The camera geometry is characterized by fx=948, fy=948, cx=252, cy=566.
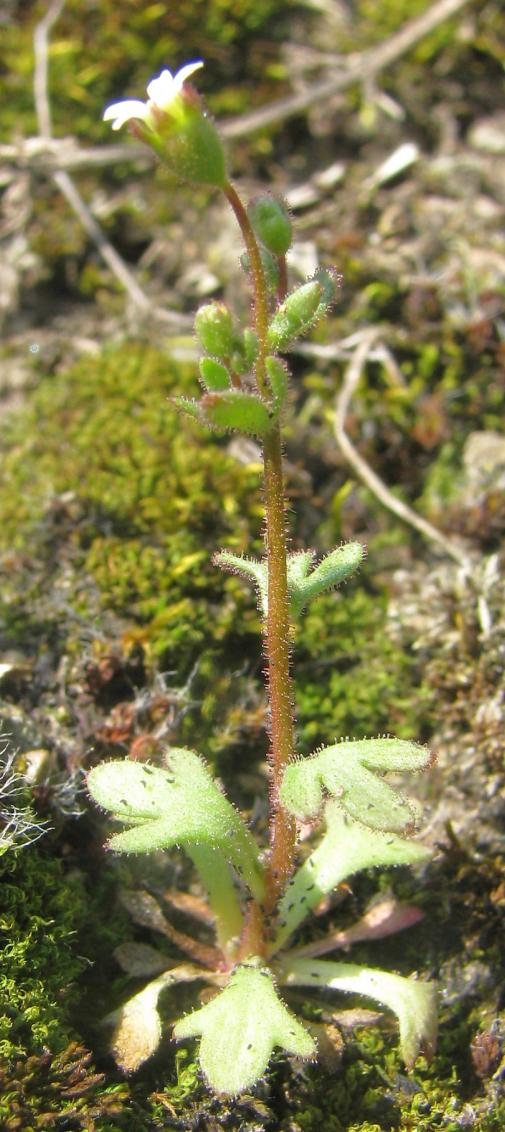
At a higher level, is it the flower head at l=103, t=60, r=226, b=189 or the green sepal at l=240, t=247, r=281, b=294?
the flower head at l=103, t=60, r=226, b=189

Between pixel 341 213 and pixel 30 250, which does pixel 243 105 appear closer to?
pixel 341 213

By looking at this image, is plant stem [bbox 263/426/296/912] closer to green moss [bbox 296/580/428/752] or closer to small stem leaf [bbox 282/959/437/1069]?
small stem leaf [bbox 282/959/437/1069]

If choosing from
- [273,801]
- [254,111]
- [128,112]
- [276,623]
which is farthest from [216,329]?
[254,111]

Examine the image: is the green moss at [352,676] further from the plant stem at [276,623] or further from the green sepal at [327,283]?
the green sepal at [327,283]

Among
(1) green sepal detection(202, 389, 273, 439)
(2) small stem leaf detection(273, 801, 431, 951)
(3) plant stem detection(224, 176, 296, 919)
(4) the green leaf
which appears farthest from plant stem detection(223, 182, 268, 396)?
(2) small stem leaf detection(273, 801, 431, 951)

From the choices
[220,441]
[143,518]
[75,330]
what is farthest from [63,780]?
[75,330]

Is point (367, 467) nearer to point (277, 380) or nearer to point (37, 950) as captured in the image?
point (277, 380)
